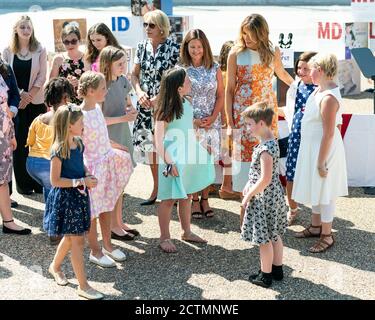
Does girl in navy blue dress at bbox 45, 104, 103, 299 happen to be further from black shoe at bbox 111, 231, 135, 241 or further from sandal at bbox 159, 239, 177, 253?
black shoe at bbox 111, 231, 135, 241

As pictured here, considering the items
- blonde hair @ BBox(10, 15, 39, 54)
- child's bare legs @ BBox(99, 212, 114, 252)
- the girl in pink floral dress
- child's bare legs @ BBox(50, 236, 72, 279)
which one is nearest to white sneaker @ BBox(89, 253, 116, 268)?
the girl in pink floral dress

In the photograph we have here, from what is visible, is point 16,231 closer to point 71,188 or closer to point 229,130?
point 71,188

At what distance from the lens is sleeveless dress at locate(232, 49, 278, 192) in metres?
5.98

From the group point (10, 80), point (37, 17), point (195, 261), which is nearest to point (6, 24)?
point (37, 17)

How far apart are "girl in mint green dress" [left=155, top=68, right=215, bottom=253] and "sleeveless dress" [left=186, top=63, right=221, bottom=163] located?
46 cm

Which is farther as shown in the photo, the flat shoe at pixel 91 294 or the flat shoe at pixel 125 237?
the flat shoe at pixel 125 237

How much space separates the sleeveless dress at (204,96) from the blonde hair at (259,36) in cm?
39

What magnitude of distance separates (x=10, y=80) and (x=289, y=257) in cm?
292

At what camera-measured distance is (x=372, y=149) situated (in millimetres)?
7289

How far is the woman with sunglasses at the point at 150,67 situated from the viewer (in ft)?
20.7

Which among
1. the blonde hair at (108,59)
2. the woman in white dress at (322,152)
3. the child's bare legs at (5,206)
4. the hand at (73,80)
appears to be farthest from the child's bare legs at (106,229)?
the hand at (73,80)

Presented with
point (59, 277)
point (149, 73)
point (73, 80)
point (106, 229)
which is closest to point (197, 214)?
point (106, 229)

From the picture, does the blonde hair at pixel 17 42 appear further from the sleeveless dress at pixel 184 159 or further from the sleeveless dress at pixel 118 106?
the sleeveless dress at pixel 184 159

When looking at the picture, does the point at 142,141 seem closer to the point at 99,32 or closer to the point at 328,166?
the point at 99,32
